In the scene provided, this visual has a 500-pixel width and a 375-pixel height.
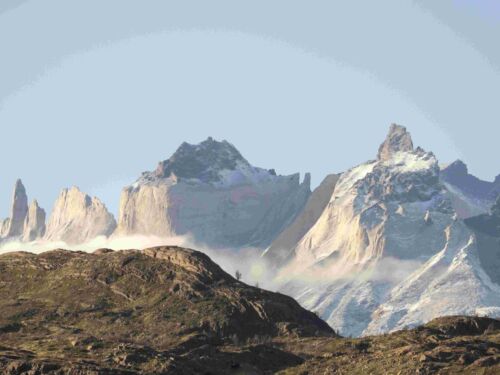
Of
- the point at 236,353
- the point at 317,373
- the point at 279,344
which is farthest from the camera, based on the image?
the point at 279,344

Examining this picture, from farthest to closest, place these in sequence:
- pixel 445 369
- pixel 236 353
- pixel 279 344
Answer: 1. pixel 279 344
2. pixel 236 353
3. pixel 445 369

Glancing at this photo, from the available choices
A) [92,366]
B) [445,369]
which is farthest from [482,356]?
[92,366]

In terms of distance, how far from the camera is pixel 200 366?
160500 millimetres

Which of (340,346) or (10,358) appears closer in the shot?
(10,358)

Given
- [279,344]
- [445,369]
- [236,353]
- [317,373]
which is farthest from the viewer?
[279,344]

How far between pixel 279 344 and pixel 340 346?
13.3 m

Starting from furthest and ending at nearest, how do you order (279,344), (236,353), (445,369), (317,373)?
(279,344) < (236,353) < (317,373) < (445,369)

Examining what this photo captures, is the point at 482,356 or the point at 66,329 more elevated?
the point at 66,329

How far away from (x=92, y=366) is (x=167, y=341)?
152ft

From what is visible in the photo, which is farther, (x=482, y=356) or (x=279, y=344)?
(x=279, y=344)

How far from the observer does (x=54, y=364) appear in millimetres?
153500

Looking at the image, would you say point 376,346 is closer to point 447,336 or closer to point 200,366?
point 447,336

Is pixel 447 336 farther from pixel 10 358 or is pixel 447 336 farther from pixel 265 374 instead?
pixel 10 358

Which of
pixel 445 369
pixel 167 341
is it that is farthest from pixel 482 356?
pixel 167 341
